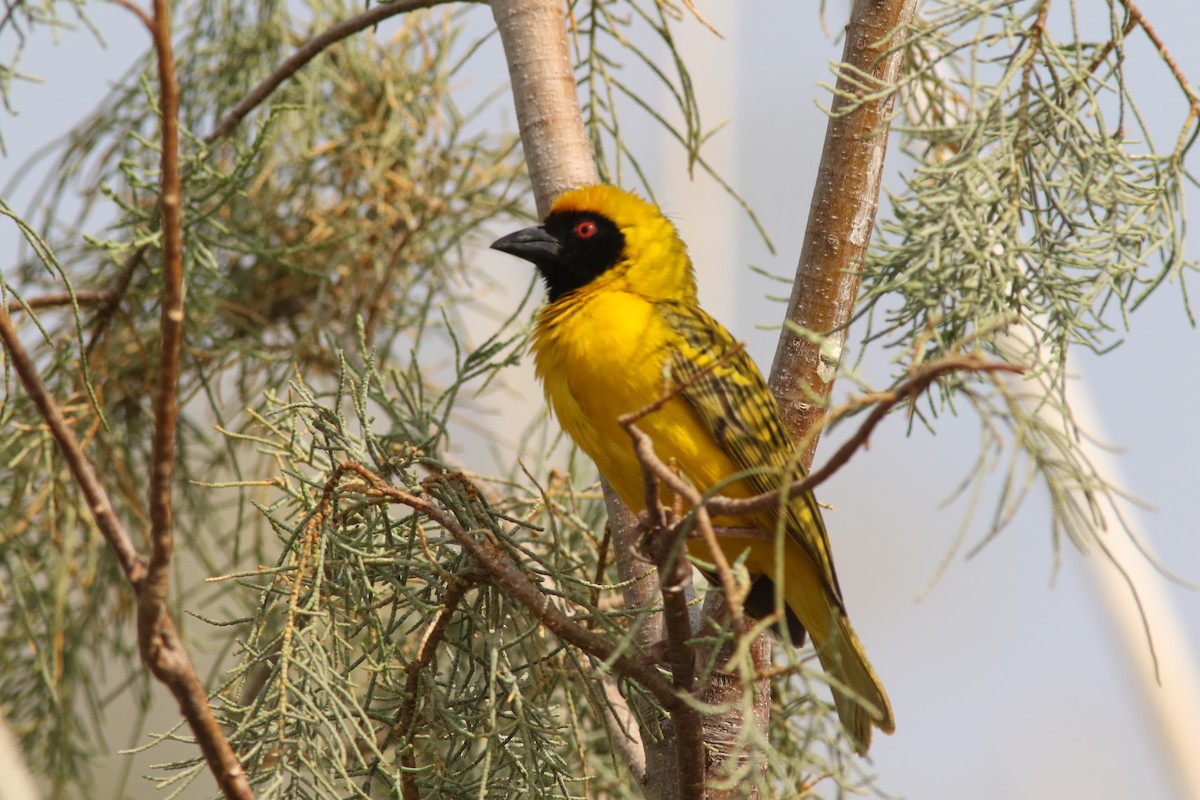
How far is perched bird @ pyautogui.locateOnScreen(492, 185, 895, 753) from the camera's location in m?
2.29

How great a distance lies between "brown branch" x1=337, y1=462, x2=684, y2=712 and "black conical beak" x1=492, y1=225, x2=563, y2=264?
3.67 feet

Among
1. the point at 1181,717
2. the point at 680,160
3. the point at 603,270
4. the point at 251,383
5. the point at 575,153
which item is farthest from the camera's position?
the point at 680,160

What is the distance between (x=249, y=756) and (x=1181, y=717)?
2368 millimetres

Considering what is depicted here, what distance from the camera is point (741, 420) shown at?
2406 millimetres

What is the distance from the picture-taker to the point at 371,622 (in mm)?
1817

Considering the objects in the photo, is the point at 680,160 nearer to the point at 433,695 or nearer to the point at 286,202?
the point at 286,202

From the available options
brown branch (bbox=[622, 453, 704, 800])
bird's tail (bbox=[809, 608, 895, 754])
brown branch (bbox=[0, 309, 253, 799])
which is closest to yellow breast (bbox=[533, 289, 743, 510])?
bird's tail (bbox=[809, 608, 895, 754])

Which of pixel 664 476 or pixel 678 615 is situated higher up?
pixel 664 476

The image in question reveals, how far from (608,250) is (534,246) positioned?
172 mm

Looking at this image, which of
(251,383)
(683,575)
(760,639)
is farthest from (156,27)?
Result: (251,383)

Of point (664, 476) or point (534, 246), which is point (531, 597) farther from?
point (534, 246)

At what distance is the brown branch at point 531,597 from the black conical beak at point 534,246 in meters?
1.12

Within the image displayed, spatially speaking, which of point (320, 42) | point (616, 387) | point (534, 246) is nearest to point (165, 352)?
point (616, 387)

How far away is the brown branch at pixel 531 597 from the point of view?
5.27 ft
